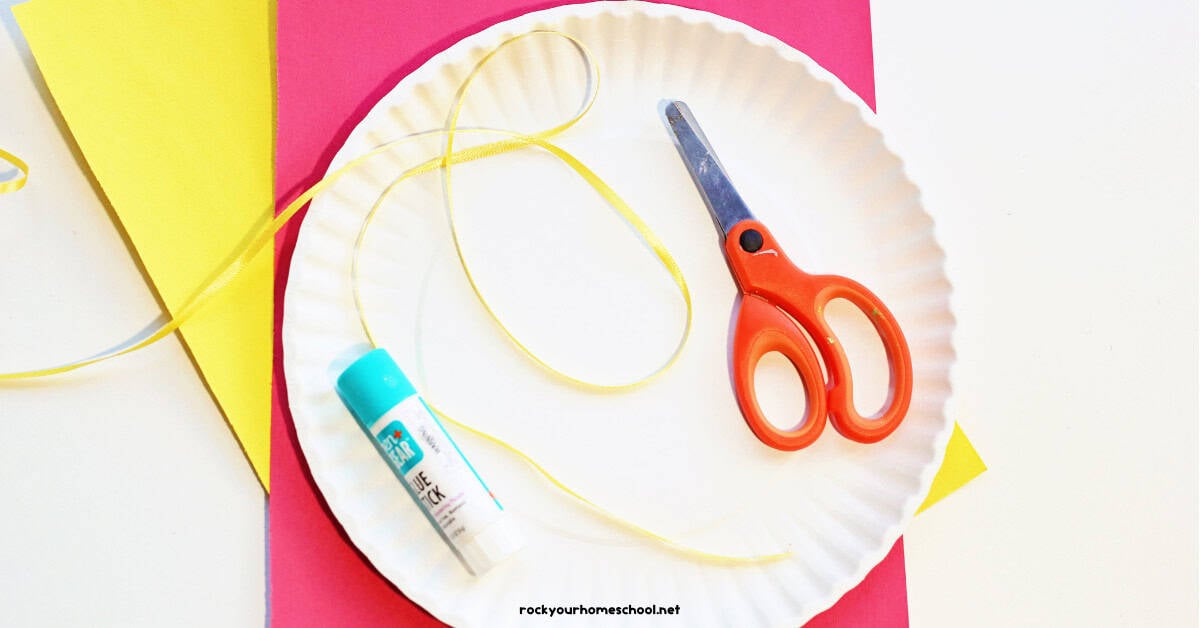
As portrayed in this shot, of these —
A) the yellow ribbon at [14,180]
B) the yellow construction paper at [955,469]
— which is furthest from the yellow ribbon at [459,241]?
the yellow construction paper at [955,469]

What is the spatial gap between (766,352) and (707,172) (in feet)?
0.44

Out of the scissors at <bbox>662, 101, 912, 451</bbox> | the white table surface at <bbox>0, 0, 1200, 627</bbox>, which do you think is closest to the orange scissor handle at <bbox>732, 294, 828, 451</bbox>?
the scissors at <bbox>662, 101, 912, 451</bbox>

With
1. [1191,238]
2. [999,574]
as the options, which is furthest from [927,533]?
[1191,238]

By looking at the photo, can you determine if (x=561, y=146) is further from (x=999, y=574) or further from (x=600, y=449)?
(x=999, y=574)

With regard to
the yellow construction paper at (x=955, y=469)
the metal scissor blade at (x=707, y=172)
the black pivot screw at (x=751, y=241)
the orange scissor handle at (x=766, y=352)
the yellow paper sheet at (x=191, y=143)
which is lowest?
the yellow construction paper at (x=955, y=469)

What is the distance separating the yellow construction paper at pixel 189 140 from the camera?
69 cm

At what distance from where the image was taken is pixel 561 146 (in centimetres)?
72

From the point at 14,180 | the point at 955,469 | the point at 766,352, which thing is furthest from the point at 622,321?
the point at 14,180

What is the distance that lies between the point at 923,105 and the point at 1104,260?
188 millimetres

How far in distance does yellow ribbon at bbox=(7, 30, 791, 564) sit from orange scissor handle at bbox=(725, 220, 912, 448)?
5 cm

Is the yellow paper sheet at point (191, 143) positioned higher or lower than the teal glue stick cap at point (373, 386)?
higher

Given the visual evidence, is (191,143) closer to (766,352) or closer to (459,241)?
(459,241)

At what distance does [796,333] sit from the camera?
681mm

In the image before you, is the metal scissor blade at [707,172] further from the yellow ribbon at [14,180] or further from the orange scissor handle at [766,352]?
the yellow ribbon at [14,180]
